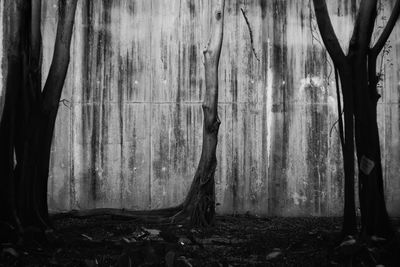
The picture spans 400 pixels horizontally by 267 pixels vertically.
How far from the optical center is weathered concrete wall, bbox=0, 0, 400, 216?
934 centimetres

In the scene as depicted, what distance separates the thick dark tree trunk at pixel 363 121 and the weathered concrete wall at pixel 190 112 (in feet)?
11.3

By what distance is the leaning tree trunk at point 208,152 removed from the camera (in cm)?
810

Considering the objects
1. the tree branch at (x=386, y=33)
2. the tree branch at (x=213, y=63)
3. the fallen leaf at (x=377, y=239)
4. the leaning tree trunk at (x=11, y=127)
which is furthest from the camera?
the tree branch at (x=213, y=63)

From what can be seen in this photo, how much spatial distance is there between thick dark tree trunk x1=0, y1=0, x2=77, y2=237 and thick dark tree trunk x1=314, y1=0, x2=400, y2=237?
3.31m

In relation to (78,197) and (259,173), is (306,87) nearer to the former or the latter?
(259,173)

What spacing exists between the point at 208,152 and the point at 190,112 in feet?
4.40

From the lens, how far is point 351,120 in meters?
5.97

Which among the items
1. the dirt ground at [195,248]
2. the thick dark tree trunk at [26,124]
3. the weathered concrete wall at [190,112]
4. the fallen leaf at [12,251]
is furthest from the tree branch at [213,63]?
the fallen leaf at [12,251]

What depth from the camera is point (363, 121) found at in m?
5.88

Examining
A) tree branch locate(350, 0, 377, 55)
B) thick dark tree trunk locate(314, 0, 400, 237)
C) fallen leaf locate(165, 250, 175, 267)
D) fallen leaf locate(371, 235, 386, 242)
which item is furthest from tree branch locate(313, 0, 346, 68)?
fallen leaf locate(165, 250, 175, 267)

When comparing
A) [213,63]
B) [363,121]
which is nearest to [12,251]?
[363,121]

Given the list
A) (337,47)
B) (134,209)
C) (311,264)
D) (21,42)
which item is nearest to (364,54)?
(337,47)

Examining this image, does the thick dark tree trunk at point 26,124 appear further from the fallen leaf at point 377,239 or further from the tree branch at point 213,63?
the fallen leaf at point 377,239

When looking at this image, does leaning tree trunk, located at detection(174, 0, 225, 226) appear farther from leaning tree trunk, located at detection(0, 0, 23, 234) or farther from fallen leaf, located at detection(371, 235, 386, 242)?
fallen leaf, located at detection(371, 235, 386, 242)
